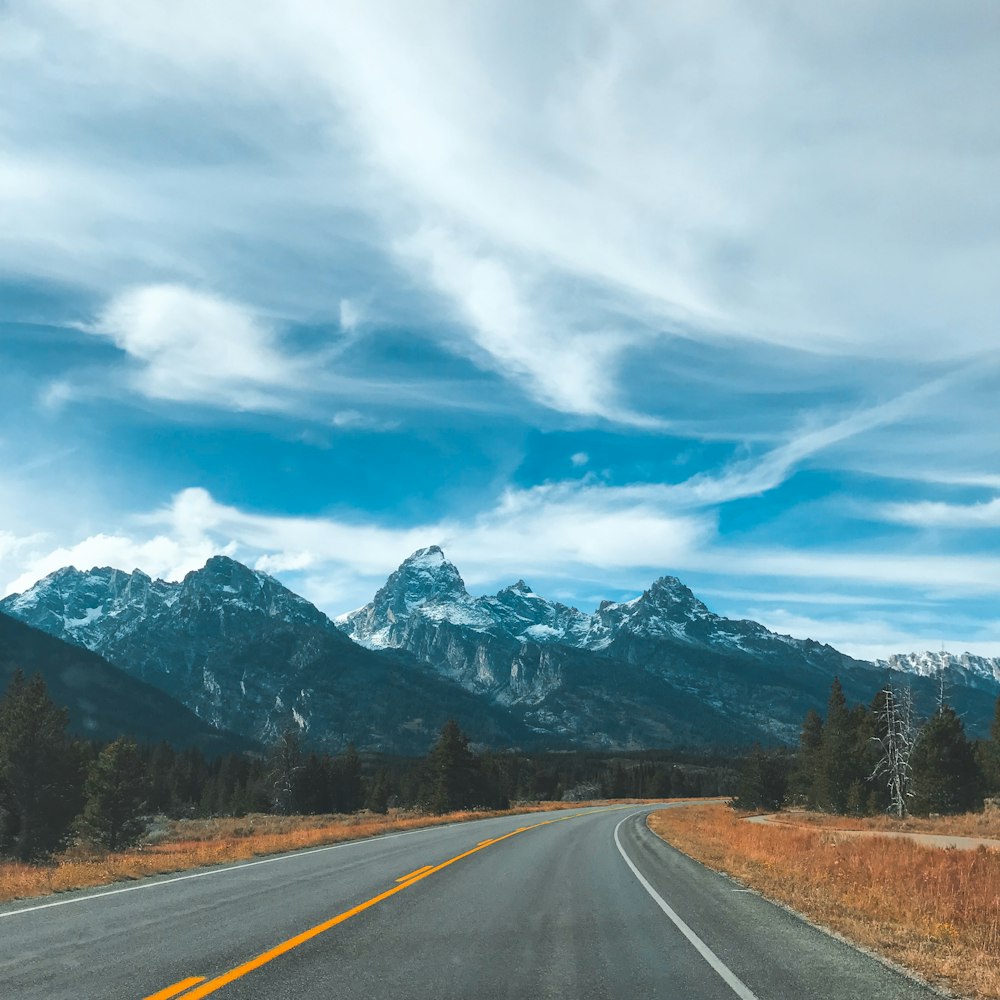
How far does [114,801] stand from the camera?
5366 centimetres

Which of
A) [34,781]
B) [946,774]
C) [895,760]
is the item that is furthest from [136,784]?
[946,774]

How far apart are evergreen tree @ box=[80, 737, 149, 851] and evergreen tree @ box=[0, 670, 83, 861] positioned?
1894mm

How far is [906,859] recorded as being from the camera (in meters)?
17.2

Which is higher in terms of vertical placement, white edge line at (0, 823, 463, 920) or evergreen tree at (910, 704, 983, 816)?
white edge line at (0, 823, 463, 920)

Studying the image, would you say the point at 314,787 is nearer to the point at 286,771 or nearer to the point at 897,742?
the point at 286,771

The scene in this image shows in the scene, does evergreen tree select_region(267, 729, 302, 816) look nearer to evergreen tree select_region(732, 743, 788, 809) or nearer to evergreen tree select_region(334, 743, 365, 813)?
evergreen tree select_region(334, 743, 365, 813)

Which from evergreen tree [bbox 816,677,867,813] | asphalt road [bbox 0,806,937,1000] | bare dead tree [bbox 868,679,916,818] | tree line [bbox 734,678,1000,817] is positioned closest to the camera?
asphalt road [bbox 0,806,937,1000]

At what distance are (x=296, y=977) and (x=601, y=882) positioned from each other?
9.96 metres

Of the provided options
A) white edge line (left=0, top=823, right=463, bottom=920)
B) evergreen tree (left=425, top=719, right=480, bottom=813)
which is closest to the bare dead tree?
evergreen tree (left=425, top=719, right=480, bottom=813)

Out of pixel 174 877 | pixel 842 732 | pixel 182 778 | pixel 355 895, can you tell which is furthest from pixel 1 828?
pixel 182 778

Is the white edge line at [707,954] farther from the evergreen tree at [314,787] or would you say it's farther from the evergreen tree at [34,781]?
the evergreen tree at [314,787]

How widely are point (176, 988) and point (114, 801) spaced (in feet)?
181

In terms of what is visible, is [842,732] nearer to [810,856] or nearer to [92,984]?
[810,856]

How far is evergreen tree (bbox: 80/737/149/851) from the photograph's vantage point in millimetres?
53188
